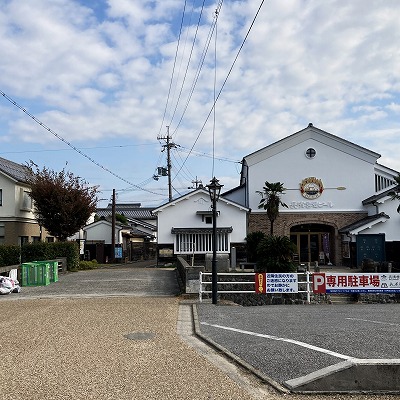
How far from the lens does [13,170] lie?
111ft

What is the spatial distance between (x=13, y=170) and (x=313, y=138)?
2024 cm

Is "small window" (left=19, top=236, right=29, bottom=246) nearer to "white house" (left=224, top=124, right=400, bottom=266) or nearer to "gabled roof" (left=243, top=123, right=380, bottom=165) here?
"white house" (left=224, top=124, right=400, bottom=266)

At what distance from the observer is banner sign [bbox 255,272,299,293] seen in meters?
15.3

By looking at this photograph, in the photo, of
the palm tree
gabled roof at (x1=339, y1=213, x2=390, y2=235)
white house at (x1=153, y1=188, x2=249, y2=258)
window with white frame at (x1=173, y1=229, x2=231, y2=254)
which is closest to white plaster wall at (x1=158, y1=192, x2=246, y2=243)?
white house at (x1=153, y1=188, x2=249, y2=258)

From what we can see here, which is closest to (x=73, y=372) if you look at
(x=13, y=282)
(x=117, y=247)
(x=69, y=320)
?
(x=69, y=320)

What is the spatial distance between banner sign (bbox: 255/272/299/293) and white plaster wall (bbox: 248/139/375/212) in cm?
1578

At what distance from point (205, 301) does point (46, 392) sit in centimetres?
945

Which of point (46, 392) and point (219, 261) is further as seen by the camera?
point (219, 261)

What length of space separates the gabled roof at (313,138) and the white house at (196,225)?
3530mm

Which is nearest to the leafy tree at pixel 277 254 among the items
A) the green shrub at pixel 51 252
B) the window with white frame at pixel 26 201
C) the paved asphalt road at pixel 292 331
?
→ the paved asphalt road at pixel 292 331

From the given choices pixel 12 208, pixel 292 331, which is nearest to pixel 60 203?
pixel 12 208

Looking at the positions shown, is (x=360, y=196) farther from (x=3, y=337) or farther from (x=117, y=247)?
(x=3, y=337)

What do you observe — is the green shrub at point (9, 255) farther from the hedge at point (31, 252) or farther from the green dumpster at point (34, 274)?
the green dumpster at point (34, 274)

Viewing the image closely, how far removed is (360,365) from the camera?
619 centimetres
